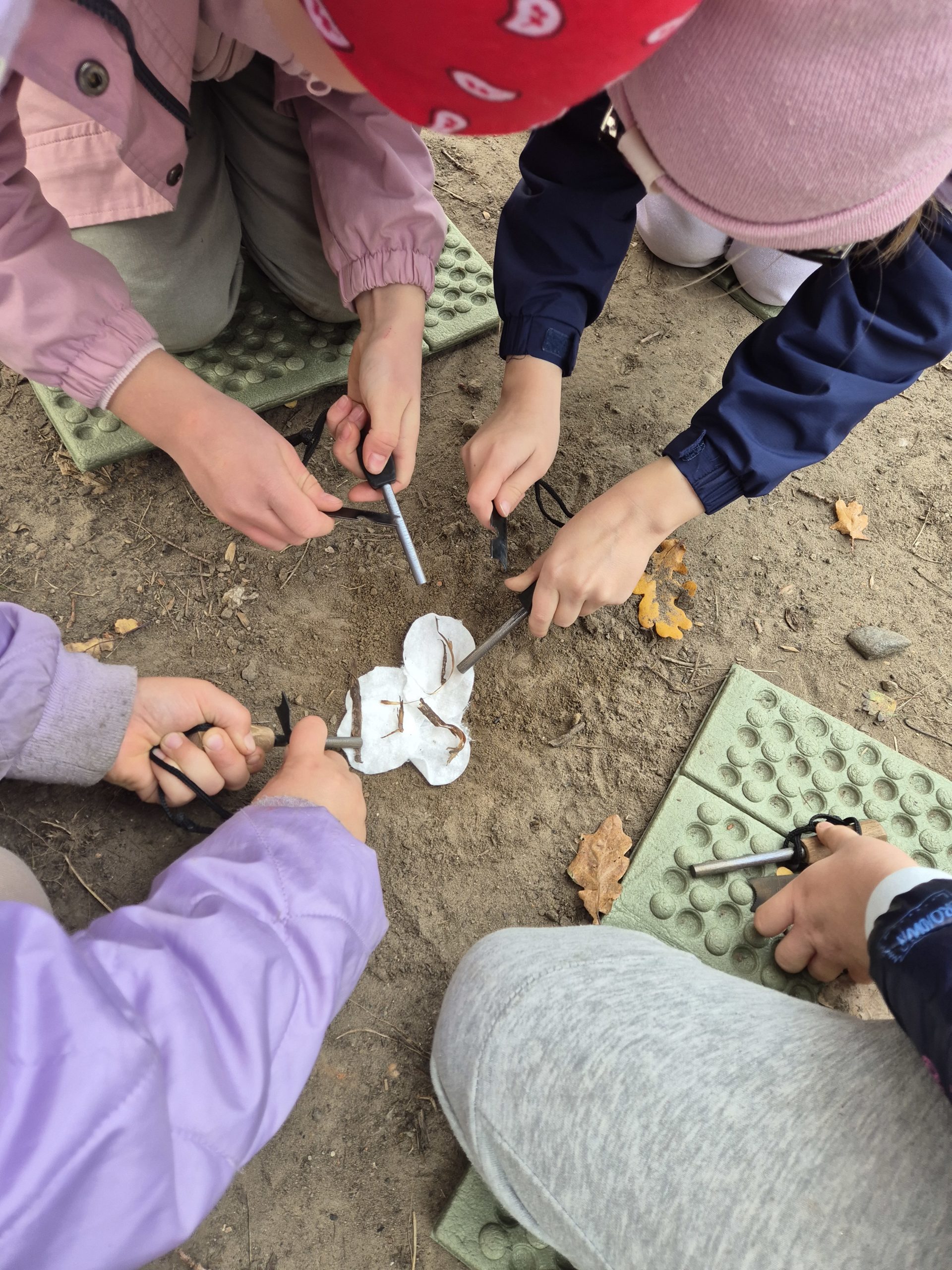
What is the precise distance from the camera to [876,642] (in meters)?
1.59

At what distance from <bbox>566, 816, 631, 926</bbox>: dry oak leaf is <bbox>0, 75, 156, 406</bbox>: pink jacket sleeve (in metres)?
1.02

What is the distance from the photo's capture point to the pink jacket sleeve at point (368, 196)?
136 cm

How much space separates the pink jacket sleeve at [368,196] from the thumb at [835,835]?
1133mm

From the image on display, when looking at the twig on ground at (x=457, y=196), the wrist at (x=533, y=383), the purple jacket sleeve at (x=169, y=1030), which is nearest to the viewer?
the purple jacket sleeve at (x=169, y=1030)

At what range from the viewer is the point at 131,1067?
756 mm

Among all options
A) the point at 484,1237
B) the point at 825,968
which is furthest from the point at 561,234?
the point at 484,1237

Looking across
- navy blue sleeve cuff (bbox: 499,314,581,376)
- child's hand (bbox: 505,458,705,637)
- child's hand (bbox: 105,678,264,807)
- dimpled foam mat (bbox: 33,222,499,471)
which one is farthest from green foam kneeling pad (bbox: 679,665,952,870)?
dimpled foam mat (bbox: 33,222,499,471)

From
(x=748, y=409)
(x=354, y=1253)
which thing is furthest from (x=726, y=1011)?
(x=748, y=409)

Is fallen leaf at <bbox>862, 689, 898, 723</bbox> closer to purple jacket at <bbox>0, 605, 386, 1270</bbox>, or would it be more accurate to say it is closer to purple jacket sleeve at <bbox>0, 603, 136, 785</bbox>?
purple jacket at <bbox>0, 605, 386, 1270</bbox>

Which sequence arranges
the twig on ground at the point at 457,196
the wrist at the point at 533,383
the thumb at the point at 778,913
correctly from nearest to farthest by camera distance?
the thumb at the point at 778,913
the wrist at the point at 533,383
the twig on ground at the point at 457,196

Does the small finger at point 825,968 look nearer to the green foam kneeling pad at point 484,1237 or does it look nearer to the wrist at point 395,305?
the green foam kneeling pad at point 484,1237

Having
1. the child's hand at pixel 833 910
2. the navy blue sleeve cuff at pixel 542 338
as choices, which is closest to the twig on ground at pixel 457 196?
the navy blue sleeve cuff at pixel 542 338

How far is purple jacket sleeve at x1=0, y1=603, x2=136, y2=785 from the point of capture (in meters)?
1.13

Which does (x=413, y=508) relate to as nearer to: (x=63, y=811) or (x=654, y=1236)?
(x=63, y=811)
